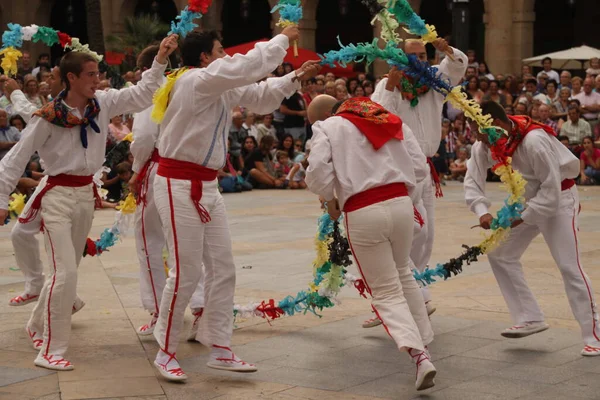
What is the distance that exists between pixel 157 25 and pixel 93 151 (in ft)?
87.8

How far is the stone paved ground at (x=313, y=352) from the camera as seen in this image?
6.58m

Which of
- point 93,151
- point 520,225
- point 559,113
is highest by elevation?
point 93,151

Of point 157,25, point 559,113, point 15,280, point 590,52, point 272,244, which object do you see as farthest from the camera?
point 157,25

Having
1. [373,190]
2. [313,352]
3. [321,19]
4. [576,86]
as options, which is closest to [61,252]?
[313,352]

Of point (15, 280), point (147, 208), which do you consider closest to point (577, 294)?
point (147, 208)

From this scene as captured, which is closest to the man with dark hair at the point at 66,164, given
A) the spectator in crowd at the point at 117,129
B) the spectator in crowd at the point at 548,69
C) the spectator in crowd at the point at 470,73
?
the spectator in crowd at the point at 117,129

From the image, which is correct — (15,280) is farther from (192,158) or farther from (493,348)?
(493,348)

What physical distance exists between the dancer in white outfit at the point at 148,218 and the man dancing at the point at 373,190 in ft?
6.31

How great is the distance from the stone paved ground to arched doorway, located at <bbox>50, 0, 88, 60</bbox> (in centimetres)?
3101

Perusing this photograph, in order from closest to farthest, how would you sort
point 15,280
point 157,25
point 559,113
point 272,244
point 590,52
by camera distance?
point 15,280 → point 272,244 → point 559,113 → point 590,52 → point 157,25

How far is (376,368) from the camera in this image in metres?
7.13

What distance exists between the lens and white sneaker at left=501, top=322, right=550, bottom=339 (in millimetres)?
7738

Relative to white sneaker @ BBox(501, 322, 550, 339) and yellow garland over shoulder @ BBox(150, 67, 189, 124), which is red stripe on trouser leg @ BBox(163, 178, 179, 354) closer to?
yellow garland over shoulder @ BBox(150, 67, 189, 124)

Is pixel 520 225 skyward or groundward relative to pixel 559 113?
skyward
